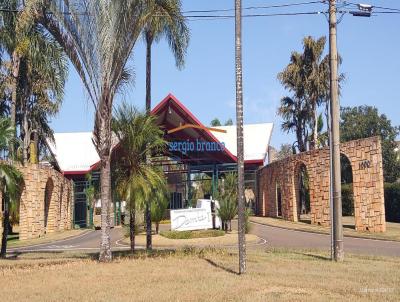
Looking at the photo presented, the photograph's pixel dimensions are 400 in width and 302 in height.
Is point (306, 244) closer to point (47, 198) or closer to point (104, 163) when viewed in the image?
point (104, 163)

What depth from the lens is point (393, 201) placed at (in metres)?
42.3

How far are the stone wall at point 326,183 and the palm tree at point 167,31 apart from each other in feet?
42.1

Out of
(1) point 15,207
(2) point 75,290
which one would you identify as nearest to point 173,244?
(1) point 15,207

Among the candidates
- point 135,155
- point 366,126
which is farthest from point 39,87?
point 366,126

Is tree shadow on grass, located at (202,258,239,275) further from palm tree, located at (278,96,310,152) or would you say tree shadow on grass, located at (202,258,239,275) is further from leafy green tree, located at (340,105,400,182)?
leafy green tree, located at (340,105,400,182)

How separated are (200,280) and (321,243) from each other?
47.1ft

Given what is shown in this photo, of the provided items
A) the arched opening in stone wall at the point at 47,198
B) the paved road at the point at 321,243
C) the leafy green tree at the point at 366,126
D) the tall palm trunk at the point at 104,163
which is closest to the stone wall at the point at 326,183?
the paved road at the point at 321,243

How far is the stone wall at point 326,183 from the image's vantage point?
28.3 meters

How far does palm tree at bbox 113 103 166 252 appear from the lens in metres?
15.6

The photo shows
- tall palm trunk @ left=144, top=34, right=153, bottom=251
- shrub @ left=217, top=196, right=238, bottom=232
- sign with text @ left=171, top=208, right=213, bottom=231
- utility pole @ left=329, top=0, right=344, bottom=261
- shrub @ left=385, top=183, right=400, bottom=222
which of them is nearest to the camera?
utility pole @ left=329, top=0, right=344, bottom=261

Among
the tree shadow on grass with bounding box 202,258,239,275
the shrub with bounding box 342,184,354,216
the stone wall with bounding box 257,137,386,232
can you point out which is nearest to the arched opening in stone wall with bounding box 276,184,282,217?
the stone wall with bounding box 257,137,386,232

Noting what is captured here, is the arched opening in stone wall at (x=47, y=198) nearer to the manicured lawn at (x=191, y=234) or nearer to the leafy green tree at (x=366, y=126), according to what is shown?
the manicured lawn at (x=191, y=234)

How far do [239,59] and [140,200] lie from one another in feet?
16.3

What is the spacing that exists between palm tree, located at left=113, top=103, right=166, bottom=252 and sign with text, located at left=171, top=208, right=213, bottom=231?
1338 centimetres
